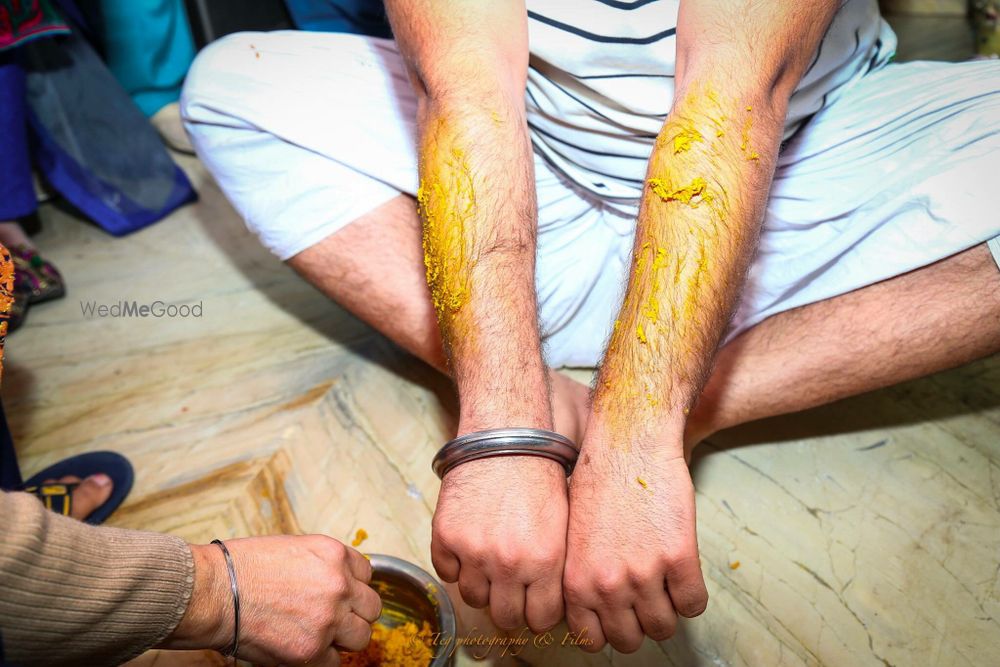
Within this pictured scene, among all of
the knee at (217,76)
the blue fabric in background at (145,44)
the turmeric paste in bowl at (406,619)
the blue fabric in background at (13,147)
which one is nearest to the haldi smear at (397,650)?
the turmeric paste in bowl at (406,619)

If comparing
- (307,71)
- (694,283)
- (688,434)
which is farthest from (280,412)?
(694,283)

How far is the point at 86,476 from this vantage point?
3.77 feet

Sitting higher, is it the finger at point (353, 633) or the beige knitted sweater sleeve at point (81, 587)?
the beige knitted sweater sleeve at point (81, 587)

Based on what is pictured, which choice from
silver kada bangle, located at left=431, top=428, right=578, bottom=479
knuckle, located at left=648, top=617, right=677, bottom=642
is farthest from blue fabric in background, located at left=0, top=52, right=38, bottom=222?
Result: knuckle, located at left=648, top=617, right=677, bottom=642

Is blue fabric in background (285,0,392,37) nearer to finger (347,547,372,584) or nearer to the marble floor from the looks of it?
the marble floor

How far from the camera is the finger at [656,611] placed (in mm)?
701

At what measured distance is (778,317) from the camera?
1028 millimetres

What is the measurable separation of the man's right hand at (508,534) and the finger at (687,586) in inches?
4.3

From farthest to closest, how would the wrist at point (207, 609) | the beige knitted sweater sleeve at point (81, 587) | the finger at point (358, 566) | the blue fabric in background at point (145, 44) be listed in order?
1. the blue fabric in background at point (145, 44)
2. the finger at point (358, 566)
3. the wrist at point (207, 609)
4. the beige knitted sweater sleeve at point (81, 587)

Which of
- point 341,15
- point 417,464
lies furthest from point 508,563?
point 341,15

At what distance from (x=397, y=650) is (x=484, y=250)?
480mm

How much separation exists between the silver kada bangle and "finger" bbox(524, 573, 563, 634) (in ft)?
0.40

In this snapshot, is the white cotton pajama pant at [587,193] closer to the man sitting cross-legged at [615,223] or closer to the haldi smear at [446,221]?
the man sitting cross-legged at [615,223]

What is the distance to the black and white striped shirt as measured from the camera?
3.05 ft
